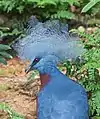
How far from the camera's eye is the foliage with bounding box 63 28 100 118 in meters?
3.79

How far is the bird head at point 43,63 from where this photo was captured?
11.8 ft

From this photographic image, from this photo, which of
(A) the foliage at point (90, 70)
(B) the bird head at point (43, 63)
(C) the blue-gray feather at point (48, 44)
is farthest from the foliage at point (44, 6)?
(B) the bird head at point (43, 63)

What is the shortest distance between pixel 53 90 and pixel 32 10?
11.1 feet

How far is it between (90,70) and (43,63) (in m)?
0.43

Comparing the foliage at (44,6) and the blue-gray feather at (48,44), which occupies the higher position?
the foliage at (44,6)

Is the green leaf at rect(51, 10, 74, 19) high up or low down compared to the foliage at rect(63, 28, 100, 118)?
up

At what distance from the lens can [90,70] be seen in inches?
152

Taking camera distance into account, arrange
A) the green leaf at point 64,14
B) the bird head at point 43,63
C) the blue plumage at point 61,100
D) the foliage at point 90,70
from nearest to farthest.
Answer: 1. the blue plumage at point 61,100
2. the bird head at point 43,63
3. the foliage at point 90,70
4. the green leaf at point 64,14

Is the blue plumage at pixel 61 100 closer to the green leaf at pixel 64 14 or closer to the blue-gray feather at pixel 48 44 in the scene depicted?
the blue-gray feather at pixel 48 44

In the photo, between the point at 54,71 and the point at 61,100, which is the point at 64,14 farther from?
the point at 61,100

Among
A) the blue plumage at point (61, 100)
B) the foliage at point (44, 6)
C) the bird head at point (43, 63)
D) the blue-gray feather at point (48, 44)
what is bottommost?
the blue plumage at point (61, 100)

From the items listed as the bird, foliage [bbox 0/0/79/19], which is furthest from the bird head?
foliage [bbox 0/0/79/19]

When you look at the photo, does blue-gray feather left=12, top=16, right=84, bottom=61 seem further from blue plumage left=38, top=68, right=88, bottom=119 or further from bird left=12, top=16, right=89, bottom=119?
blue plumage left=38, top=68, right=88, bottom=119

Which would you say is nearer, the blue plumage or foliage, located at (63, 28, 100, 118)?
the blue plumage
